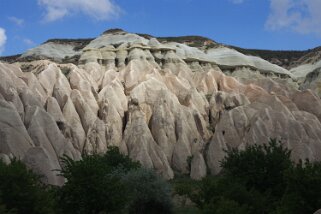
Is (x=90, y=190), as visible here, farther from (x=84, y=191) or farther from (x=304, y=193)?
(x=304, y=193)

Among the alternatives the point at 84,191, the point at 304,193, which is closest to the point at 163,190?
the point at 84,191

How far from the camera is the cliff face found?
37062 millimetres

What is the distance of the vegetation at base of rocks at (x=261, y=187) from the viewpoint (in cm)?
1880

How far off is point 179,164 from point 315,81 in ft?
117

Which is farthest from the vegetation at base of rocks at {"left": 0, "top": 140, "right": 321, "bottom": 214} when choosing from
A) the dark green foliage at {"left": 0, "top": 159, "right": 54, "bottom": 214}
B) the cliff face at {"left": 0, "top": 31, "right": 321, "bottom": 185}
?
the cliff face at {"left": 0, "top": 31, "right": 321, "bottom": 185}

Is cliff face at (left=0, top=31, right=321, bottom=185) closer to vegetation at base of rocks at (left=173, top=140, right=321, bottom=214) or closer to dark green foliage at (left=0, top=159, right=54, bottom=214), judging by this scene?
dark green foliage at (left=0, top=159, right=54, bottom=214)

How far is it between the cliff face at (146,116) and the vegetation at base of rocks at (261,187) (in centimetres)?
944

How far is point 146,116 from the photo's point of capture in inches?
1873

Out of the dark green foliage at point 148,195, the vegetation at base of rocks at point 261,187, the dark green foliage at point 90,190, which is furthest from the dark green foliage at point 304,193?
the dark green foliage at point 148,195

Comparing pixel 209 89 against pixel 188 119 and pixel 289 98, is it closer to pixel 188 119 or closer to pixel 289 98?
pixel 289 98

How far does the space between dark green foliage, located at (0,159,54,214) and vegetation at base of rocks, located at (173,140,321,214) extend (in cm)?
595

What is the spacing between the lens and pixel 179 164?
41844mm

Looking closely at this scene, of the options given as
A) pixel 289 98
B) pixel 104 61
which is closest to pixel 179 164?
pixel 289 98

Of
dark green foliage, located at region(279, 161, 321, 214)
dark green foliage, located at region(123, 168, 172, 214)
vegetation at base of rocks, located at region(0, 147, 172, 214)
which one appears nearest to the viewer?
dark green foliage, located at region(279, 161, 321, 214)
